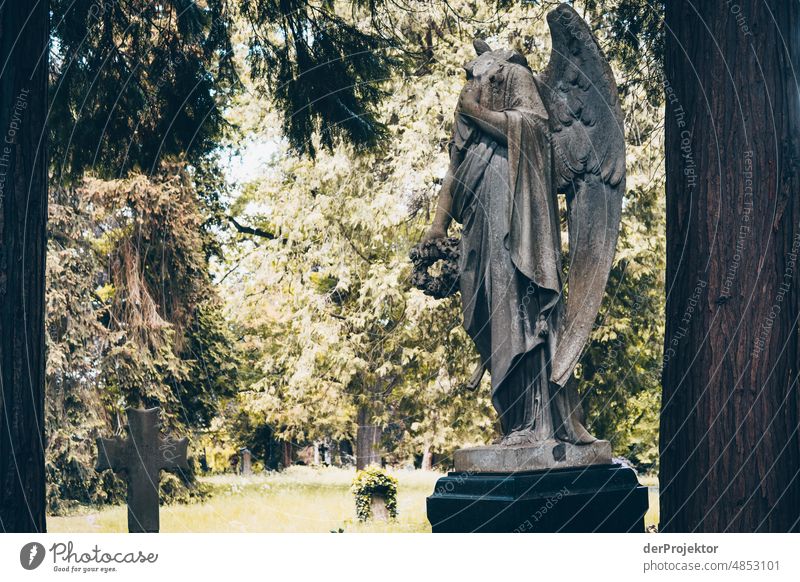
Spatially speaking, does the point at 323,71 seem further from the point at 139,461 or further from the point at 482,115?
the point at 139,461

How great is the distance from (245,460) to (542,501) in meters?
19.7

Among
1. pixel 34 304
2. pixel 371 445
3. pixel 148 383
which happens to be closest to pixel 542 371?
pixel 34 304

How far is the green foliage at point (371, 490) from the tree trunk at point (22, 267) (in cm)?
703

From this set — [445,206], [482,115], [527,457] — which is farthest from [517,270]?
[527,457]

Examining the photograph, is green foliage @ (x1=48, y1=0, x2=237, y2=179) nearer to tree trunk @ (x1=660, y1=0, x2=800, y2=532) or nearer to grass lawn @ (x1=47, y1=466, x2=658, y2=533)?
tree trunk @ (x1=660, y1=0, x2=800, y2=532)

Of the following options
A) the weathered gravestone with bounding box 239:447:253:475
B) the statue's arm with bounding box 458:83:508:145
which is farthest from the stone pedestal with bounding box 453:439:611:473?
the weathered gravestone with bounding box 239:447:253:475

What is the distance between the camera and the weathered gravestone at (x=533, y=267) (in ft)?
18.8

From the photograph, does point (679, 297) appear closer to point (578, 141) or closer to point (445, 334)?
point (578, 141)

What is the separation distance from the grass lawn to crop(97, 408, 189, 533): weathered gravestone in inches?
214
